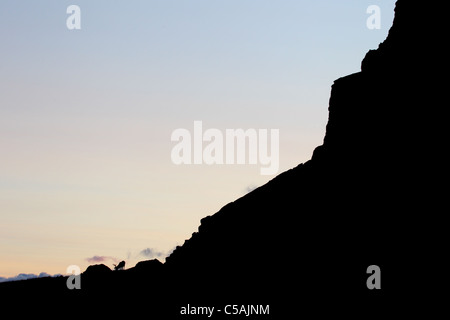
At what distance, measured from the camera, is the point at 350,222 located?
190 ft

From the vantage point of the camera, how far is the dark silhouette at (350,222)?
167ft

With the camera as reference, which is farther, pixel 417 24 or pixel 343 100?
pixel 343 100

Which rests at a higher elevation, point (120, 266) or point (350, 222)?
point (350, 222)

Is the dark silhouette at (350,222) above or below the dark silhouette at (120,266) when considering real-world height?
Answer: above

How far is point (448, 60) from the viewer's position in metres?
55.9

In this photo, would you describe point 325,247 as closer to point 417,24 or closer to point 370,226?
point 370,226

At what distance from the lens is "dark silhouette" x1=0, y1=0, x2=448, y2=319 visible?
167 feet

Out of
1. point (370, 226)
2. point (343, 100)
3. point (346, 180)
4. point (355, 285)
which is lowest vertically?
point (355, 285)

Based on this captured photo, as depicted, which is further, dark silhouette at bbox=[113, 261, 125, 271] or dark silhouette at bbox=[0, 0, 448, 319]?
dark silhouette at bbox=[113, 261, 125, 271]

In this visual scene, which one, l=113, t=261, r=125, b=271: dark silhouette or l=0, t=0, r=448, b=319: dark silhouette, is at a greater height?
l=0, t=0, r=448, b=319: dark silhouette

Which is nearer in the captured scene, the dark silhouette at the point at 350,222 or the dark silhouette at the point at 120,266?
the dark silhouette at the point at 350,222

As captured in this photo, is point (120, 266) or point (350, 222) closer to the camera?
point (350, 222)
